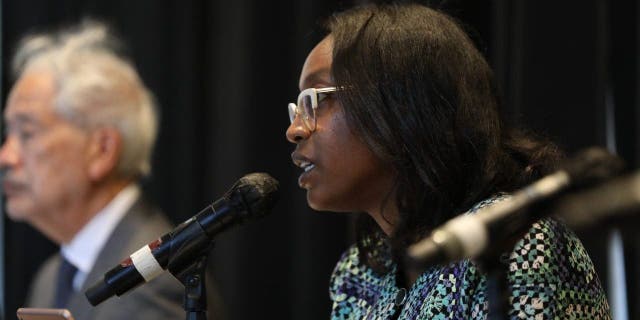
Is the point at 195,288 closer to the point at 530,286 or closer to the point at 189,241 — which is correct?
the point at 189,241

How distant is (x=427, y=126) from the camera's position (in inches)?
70.1

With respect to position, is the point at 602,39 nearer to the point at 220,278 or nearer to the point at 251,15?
the point at 251,15

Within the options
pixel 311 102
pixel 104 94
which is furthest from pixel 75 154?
pixel 311 102

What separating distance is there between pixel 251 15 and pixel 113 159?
678 mm

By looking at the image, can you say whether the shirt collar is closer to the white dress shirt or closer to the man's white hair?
the white dress shirt

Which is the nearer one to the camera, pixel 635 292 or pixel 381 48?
pixel 381 48

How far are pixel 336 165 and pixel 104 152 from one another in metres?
1.45

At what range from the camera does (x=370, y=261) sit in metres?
2.10

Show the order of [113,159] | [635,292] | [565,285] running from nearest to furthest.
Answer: [565,285]
[635,292]
[113,159]

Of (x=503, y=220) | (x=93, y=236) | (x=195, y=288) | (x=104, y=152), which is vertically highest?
(x=503, y=220)

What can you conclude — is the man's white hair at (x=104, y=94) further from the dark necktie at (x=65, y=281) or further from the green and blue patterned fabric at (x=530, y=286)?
the green and blue patterned fabric at (x=530, y=286)

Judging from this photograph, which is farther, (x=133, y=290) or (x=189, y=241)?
(x=133, y=290)

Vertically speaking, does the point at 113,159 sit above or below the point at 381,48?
below

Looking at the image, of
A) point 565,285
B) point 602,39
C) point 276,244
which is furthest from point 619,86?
point 276,244
